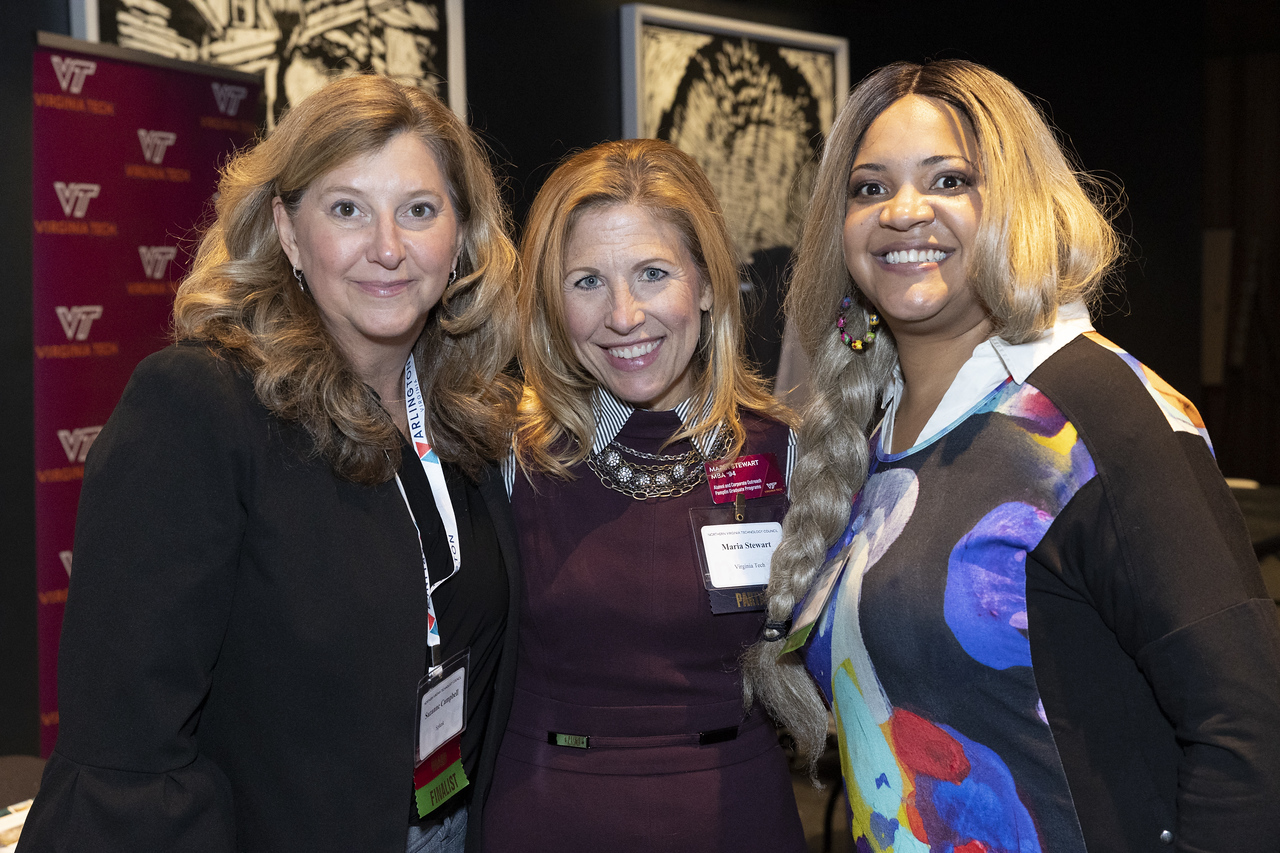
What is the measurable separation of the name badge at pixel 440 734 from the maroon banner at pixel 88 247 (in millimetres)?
1668

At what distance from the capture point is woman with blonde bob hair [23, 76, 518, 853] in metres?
1.36

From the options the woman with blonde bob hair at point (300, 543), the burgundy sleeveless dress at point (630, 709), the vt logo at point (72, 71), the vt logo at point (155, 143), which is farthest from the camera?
the vt logo at point (155, 143)

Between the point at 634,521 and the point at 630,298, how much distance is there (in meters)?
0.43

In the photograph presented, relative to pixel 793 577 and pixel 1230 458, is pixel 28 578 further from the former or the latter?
pixel 1230 458

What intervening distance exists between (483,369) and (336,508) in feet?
1.80

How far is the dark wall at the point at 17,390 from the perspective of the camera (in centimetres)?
297

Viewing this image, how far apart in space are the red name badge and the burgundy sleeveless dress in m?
0.06

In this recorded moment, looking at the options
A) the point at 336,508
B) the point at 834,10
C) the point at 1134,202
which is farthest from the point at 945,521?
the point at 1134,202

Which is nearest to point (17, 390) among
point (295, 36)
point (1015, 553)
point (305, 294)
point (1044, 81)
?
point (295, 36)

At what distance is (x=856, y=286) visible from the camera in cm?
197

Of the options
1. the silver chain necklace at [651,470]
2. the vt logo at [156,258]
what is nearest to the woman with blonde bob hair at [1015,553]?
the silver chain necklace at [651,470]

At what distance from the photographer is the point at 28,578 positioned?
3.05 m

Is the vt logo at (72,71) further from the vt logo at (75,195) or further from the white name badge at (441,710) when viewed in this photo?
the white name badge at (441,710)

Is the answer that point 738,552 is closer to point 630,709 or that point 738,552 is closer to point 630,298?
point 630,709
